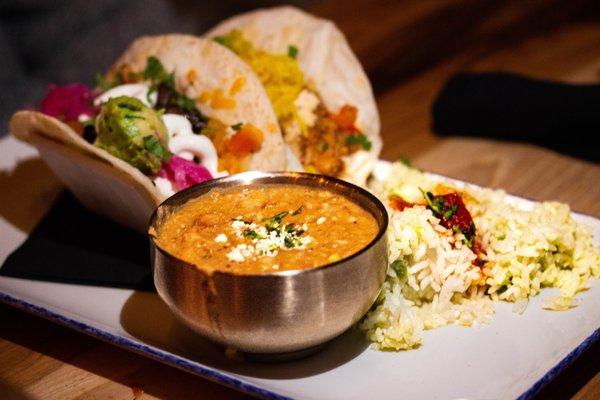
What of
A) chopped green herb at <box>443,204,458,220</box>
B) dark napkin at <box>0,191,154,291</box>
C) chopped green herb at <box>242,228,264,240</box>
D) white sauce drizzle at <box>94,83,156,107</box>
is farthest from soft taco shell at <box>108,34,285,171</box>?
chopped green herb at <box>242,228,264,240</box>

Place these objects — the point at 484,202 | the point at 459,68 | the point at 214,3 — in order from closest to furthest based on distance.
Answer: the point at 484,202 → the point at 459,68 → the point at 214,3

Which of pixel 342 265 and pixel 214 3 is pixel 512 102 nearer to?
pixel 342 265

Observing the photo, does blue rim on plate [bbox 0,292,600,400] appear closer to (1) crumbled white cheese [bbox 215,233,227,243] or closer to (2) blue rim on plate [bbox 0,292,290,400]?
(2) blue rim on plate [bbox 0,292,290,400]

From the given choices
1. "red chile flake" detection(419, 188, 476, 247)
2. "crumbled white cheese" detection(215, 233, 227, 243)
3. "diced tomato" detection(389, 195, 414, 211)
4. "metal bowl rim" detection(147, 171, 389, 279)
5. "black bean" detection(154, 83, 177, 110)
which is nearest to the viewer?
"metal bowl rim" detection(147, 171, 389, 279)

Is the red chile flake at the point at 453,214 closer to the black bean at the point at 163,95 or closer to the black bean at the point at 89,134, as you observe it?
the black bean at the point at 163,95

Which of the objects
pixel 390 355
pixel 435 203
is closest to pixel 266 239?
pixel 390 355

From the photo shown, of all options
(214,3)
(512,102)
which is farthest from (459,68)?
(214,3)
